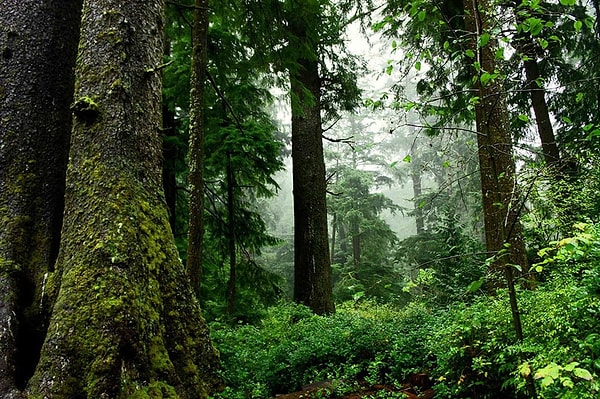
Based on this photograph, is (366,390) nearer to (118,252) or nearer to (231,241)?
(118,252)

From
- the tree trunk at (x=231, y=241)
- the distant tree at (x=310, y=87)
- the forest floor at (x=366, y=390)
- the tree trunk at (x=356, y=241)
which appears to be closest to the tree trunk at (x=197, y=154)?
the distant tree at (x=310, y=87)

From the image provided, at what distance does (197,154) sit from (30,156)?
1.98 metres

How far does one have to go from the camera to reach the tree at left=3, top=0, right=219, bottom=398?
2.37 meters

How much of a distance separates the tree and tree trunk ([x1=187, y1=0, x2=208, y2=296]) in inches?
60.6

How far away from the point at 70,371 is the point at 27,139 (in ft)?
6.36

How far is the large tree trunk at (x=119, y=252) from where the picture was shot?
2369 millimetres

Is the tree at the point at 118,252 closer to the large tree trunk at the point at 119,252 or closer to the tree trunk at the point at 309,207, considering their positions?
the large tree trunk at the point at 119,252

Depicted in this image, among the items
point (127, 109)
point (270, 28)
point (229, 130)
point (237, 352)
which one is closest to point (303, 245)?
point (229, 130)

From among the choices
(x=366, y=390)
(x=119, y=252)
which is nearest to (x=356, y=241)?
(x=366, y=390)

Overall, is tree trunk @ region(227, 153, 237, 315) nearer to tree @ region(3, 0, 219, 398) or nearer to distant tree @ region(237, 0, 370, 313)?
distant tree @ region(237, 0, 370, 313)

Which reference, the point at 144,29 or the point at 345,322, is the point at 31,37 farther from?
the point at 345,322

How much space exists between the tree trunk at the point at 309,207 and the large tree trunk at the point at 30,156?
432 centimetres

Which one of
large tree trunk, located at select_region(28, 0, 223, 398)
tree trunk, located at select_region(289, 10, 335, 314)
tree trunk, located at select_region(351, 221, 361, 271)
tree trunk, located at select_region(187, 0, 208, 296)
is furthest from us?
tree trunk, located at select_region(351, 221, 361, 271)

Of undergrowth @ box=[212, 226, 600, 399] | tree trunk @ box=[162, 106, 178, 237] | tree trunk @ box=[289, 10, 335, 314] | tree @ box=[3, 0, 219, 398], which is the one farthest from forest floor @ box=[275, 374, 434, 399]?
tree trunk @ box=[162, 106, 178, 237]
